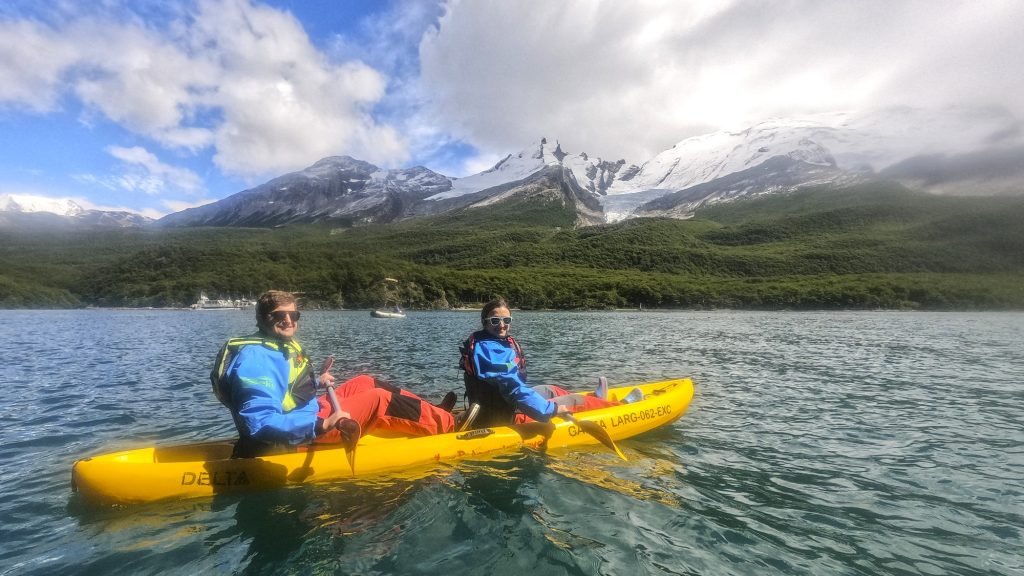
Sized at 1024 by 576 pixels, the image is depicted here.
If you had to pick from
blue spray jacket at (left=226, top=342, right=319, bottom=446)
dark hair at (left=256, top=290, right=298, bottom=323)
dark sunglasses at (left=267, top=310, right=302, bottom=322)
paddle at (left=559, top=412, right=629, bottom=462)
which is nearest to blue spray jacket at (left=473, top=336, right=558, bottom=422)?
paddle at (left=559, top=412, right=629, bottom=462)

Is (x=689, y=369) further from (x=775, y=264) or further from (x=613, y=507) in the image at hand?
(x=775, y=264)

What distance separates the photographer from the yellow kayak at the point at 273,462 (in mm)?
6406

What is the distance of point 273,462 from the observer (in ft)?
22.6

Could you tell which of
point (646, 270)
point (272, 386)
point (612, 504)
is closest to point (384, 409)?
point (272, 386)

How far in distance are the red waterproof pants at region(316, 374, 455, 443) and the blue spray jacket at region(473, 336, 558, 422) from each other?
1.26 meters

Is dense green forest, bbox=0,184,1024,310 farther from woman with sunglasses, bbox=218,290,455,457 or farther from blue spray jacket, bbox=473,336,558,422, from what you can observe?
woman with sunglasses, bbox=218,290,455,457

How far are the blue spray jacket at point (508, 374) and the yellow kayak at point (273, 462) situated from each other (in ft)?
2.38

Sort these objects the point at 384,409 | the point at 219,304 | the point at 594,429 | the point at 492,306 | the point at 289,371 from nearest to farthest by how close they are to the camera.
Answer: the point at 289,371 → the point at 384,409 → the point at 492,306 → the point at 594,429 → the point at 219,304

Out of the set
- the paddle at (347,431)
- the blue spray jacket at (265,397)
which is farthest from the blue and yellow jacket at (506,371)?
the blue spray jacket at (265,397)

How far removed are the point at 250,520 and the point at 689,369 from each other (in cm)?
1760

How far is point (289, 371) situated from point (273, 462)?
152cm

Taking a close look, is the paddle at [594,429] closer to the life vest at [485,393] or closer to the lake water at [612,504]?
the lake water at [612,504]

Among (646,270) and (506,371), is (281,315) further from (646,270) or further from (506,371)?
(646,270)

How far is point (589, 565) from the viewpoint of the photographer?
516 cm
